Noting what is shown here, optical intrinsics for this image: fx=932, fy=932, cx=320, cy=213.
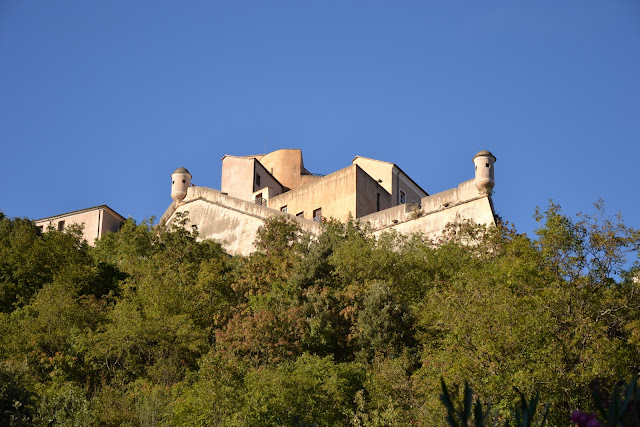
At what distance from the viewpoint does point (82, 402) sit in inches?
1030

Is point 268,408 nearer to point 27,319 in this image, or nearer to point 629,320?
point 629,320

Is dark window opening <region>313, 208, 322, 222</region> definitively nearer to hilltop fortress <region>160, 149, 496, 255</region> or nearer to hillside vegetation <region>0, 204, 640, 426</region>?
hilltop fortress <region>160, 149, 496, 255</region>

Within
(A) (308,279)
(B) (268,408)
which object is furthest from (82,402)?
(A) (308,279)

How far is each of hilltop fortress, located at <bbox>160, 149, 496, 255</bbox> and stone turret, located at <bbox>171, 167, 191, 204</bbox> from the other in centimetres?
6

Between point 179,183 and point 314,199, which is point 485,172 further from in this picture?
point 179,183

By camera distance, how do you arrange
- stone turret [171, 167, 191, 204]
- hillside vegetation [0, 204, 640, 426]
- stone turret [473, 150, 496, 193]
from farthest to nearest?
stone turret [171, 167, 191, 204] < stone turret [473, 150, 496, 193] < hillside vegetation [0, 204, 640, 426]

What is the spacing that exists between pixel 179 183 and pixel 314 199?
8.77 metres

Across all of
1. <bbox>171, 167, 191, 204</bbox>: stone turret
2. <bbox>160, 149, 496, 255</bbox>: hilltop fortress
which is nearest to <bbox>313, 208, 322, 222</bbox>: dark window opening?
<bbox>160, 149, 496, 255</bbox>: hilltop fortress

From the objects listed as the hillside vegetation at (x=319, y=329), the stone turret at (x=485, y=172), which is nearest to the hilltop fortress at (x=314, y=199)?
the stone turret at (x=485, y=172)

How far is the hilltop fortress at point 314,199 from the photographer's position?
136ft

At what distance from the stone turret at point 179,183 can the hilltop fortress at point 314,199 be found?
0.18ft

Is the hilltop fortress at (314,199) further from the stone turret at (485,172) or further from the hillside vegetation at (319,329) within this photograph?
the hillside vegetation at (319,329)

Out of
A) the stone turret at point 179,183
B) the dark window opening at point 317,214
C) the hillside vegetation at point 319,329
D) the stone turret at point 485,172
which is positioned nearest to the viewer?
the hillside vegetation at point 319,329

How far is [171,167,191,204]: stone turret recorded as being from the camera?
171 ft
